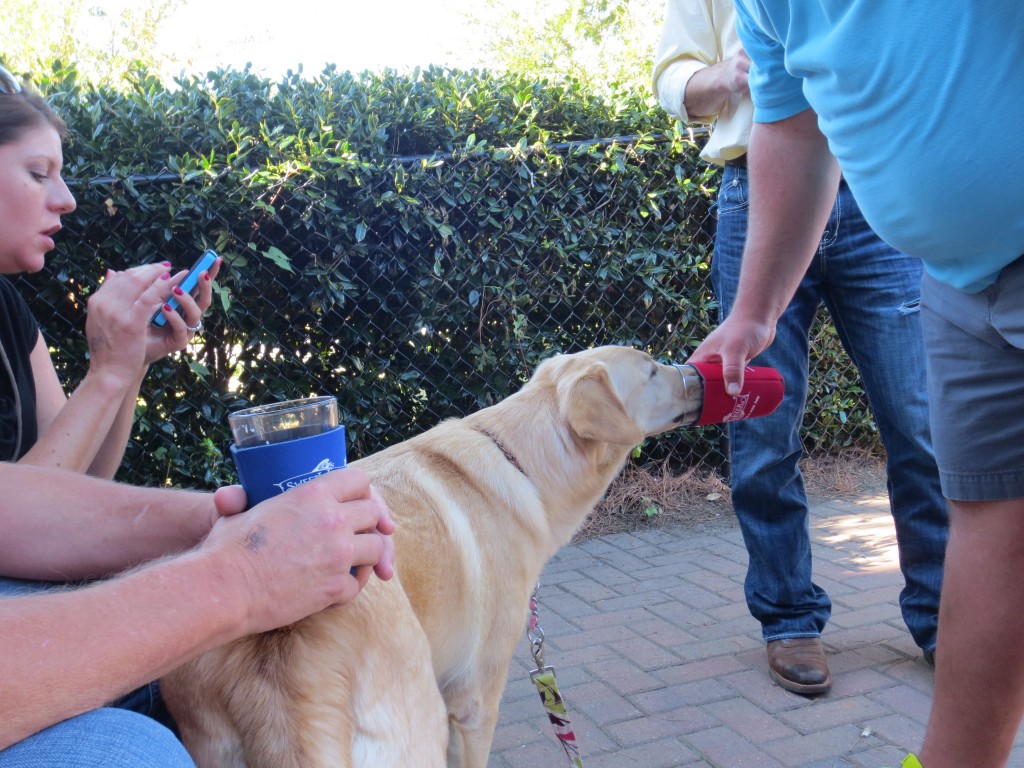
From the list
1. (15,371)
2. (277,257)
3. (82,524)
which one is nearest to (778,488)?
(82,524)

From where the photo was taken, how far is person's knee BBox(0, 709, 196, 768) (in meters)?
0.97

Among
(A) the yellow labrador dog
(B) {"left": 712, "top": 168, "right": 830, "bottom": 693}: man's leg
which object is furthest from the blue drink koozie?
(B) {"left": 712, "top": 168, "right": 830, "bottom": 693}: man's leg

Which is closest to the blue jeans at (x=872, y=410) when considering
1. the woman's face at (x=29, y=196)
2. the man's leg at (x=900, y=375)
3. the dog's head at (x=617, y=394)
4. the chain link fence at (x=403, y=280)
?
the man's leg at (x=900, y=375)

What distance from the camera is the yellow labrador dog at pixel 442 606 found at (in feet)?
4.46

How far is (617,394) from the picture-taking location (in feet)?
9.52

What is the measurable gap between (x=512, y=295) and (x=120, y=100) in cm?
235

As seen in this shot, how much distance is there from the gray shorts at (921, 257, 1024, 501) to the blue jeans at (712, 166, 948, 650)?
1.30 metres

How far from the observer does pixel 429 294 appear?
4758 millimetres

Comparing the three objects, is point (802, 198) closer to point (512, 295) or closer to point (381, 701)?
Result: point (381, 701)

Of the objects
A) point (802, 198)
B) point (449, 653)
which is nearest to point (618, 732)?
point (449, 653)

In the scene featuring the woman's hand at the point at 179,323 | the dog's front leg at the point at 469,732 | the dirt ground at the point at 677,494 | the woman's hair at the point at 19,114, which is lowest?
the dirt ground at the point at 677,494

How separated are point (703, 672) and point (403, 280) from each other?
2696 mm

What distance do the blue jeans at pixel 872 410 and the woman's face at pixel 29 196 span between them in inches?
90.6

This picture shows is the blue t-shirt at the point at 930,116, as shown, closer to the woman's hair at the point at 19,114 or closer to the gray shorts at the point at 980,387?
the gray shorts at the point at 980,387
